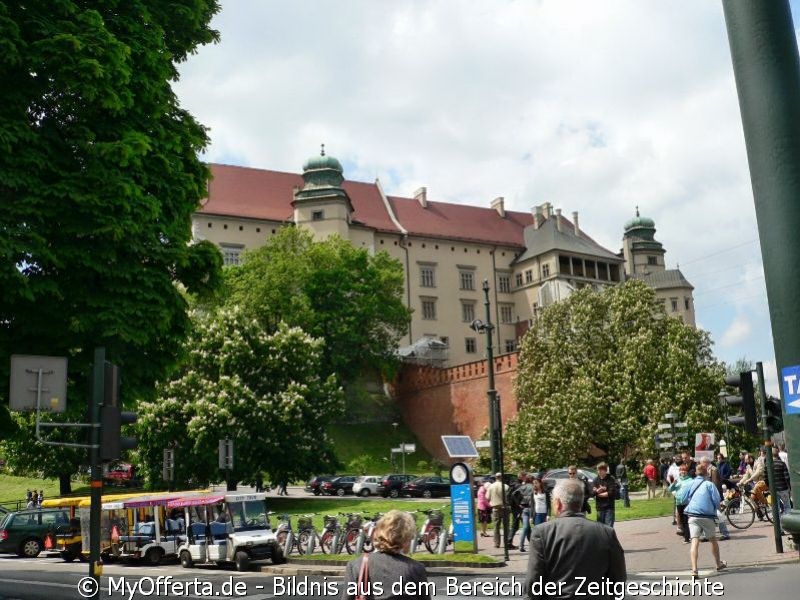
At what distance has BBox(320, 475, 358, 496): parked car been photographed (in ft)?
172

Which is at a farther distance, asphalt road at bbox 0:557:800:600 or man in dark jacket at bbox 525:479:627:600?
asphalt road at bbox 0:557:800:600

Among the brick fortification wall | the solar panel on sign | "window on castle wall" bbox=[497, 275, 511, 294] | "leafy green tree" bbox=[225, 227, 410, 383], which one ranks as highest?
"window on castle wall" bbox=[497, 275, 511, 294]

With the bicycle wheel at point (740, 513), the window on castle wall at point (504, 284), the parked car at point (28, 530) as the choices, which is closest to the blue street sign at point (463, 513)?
the bicycle wheel at point (740, 513)

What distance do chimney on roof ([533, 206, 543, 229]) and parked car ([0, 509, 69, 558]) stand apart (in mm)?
77130

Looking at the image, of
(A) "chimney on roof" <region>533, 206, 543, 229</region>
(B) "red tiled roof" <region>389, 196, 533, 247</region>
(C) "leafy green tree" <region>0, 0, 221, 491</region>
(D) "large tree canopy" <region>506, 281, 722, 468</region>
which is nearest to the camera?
(C) "leafy green tree" <region>0, 0, 221, 491</region>

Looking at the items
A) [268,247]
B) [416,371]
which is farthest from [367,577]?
[416,371]

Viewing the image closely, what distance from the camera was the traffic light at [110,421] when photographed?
10.8 metres

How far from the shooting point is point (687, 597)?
11.9 m

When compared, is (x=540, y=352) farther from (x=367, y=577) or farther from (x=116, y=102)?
(x=367, y=577)

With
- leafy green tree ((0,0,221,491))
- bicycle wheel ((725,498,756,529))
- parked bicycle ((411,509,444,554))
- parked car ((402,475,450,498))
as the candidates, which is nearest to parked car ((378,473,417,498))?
parked car ((402,475,450,498))

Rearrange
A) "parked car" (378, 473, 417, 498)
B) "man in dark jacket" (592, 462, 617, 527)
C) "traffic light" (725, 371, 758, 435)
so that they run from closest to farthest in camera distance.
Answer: "traffic light" (725, 371, 758, 435), "man in dark jacket" (592, 462, 617, 527), "parked car" (378, 473, 417, 498)

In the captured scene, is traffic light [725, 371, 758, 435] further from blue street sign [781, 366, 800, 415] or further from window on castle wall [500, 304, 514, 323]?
window on castle wall [500, 304, 514, 323]

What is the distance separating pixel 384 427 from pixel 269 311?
54.0 feet

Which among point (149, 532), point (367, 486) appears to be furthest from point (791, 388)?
point (367, 486)
